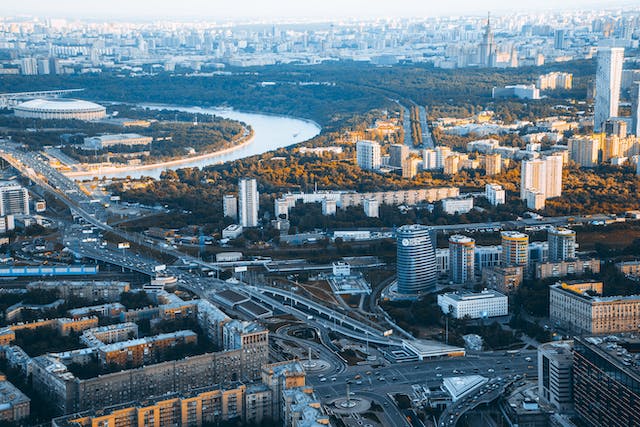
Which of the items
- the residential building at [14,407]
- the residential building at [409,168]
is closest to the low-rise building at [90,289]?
the residential building at [14,407]

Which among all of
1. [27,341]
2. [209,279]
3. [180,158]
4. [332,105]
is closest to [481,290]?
[209,279]

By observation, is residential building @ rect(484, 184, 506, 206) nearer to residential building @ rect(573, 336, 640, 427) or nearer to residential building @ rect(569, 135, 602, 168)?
residential building @ rect(569, 135, 602, 168)

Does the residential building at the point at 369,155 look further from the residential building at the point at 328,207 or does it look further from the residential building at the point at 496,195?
the residential building at the point at 328,207

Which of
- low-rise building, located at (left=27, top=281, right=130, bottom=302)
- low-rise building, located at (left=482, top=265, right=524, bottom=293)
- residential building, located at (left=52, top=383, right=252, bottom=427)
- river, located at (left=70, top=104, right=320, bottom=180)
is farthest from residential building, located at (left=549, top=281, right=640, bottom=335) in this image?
river, located at (left=70, top=104, right=320, bottom=180)

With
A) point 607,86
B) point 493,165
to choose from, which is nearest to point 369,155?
point 493,165

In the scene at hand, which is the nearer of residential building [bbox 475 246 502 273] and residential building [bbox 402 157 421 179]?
residential building [bbox 475 246 502 273]

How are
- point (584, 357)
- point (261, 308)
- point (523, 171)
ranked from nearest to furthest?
point (584, 357) → point (261, 308) → point (523, 171)

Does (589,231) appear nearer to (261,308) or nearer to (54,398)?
(261,308)
